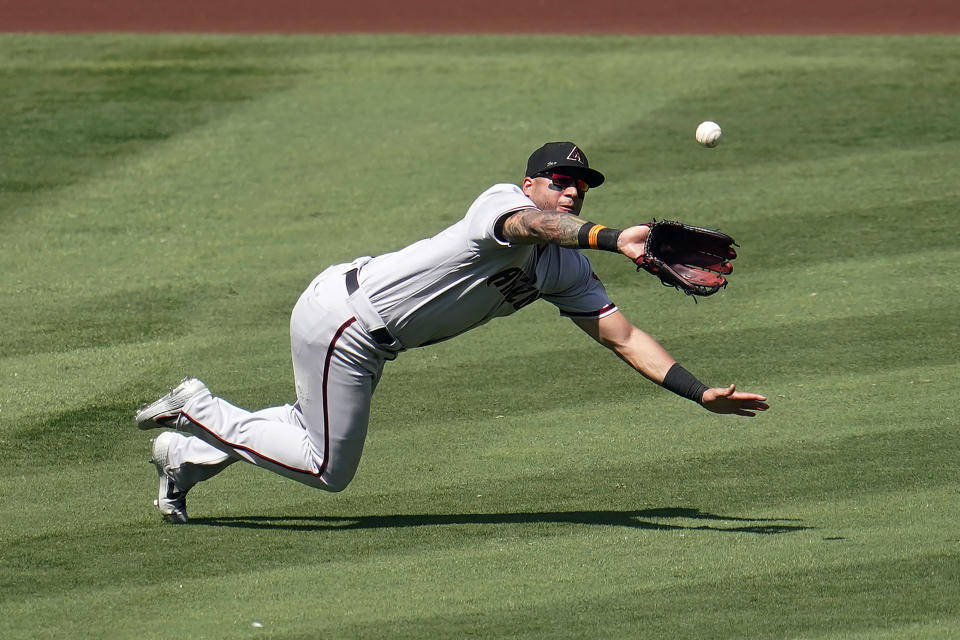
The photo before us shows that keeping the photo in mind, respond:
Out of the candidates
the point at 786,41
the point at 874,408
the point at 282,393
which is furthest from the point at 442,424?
the point at 786,41

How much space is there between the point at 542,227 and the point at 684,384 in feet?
3.15

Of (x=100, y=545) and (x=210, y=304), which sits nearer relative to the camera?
(x=100, y=545)

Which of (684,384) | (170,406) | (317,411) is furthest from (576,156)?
(170,406)

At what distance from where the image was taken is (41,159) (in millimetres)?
12852

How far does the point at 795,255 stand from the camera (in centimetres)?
975

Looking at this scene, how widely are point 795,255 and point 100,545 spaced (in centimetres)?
580

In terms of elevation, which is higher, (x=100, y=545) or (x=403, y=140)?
(x=403, y=140)

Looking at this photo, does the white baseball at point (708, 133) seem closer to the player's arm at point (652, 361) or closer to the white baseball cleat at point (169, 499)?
the player's arm at point (652, 361)

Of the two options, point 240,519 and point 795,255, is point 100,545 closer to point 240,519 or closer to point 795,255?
point 240,519

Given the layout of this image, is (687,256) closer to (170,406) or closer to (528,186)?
(528,186)

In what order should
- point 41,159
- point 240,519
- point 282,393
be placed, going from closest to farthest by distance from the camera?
1. point 240,519
2. point 282,393
3. point 41,159

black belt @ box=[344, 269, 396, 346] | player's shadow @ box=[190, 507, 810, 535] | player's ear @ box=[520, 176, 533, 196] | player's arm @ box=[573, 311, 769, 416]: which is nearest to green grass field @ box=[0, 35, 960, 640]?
player's shadow @ box=[190, 507, 810, 535]

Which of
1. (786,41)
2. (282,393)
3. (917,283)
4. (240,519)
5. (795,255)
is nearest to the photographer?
(240,519)

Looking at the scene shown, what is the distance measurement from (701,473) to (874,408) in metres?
1.27
